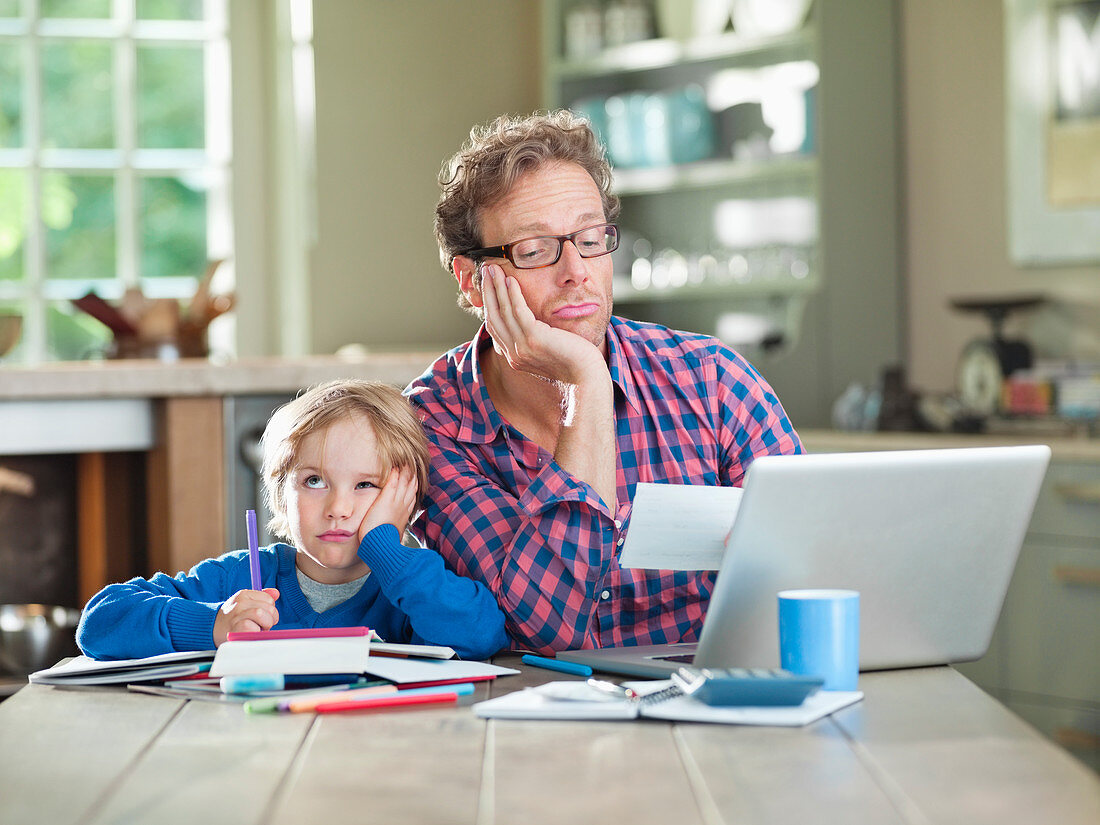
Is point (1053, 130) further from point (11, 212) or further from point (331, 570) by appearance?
point (11, 212)

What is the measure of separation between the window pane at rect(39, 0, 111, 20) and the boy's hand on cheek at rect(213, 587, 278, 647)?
367 cm

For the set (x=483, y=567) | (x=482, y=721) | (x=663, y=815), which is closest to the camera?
(x=663, y=815)

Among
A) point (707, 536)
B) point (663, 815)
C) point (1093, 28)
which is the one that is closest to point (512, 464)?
point (707, 536)

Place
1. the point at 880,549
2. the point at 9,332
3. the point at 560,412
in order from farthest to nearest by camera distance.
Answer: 1. the point at 9,332
2. the point at 560,412
3. the point at 880,549

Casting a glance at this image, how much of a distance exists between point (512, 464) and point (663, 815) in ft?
2.67

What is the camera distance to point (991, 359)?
338cm

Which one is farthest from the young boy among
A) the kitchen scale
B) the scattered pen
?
the kitchen scale

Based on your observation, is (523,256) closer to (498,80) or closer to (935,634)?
(935,634)

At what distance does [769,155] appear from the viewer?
3.81 m

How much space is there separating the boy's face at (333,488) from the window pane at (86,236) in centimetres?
340

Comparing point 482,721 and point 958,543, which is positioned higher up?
point 958,543

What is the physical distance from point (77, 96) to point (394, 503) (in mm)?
3547

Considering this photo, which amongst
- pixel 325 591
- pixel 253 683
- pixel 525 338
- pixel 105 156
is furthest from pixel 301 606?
pixel 105 156

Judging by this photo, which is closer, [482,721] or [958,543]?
[482,721]
